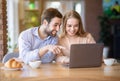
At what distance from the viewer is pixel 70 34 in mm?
2428

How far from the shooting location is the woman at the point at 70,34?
2.32 m

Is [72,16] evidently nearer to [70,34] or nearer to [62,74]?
[70,34]

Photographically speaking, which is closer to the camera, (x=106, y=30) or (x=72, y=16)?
(x=72, y=16)

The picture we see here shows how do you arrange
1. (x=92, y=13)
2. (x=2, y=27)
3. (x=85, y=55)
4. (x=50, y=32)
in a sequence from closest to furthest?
1. (x=85, y=55)
2. (x=50, y=32)
3. (x=2, y=27)
4. (x=92, y=13)

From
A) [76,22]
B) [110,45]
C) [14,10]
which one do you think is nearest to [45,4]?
[14,10]

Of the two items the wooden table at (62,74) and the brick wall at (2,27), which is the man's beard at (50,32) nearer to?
the wooden table at (62,74)

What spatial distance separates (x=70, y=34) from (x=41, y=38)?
308 millimetres

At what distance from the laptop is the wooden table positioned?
1.8 inches

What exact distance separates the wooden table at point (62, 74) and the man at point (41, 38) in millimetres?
147

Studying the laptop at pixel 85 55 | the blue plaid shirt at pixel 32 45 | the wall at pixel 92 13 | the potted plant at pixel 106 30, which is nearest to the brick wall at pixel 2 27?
the blue plaid shirt at pixel 32 45

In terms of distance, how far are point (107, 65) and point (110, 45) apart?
201 inches

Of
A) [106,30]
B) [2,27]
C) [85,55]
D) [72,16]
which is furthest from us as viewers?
[106,30]

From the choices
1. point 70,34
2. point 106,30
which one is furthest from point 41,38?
point 106,30

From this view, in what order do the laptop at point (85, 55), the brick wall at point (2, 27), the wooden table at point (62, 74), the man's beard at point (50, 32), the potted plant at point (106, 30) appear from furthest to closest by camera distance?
the potted plant at point (106, 30) → the brick wall at point (2, 27) → the man's beard at point (50, 32) → the laptop at point (85, 55) → the wooden table at point (62, 74)
